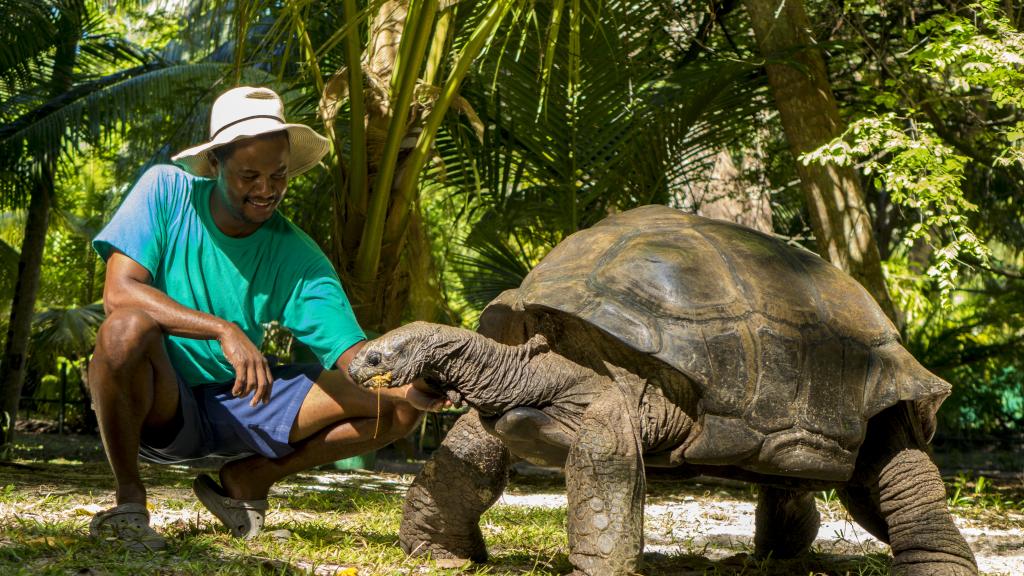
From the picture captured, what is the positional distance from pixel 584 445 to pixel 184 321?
121 centimetres

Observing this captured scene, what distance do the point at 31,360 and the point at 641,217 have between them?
12099 millimetres

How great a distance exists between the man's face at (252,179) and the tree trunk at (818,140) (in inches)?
125

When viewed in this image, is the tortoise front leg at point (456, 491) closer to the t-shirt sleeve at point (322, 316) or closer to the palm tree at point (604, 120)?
the t-shirt sleeve at point (322, 316)

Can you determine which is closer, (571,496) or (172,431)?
(571,496)

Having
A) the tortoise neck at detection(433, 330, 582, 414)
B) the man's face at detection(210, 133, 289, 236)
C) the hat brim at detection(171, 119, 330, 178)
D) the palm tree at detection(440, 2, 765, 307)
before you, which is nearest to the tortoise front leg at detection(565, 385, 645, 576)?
the tortoise neck at detection(433, 330, 582, 414)

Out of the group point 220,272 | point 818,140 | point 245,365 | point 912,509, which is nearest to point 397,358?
point 245,365

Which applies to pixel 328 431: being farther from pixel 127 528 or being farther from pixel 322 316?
pixel 127 528

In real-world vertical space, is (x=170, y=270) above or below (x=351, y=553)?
above

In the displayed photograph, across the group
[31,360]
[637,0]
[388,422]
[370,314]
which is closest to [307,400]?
[388,422]

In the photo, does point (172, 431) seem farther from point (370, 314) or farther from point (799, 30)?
point (799, 30)

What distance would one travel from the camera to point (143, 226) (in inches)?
121

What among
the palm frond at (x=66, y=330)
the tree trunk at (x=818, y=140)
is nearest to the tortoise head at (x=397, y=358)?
the tree trunk at (x=818, y=140)

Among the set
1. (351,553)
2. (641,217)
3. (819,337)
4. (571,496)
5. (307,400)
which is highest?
(641,217)

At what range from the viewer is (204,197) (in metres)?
3.27
